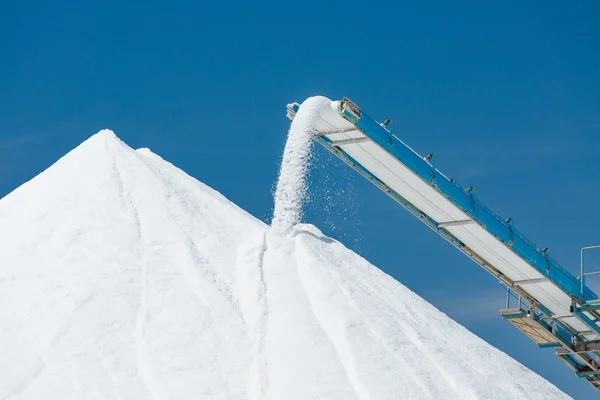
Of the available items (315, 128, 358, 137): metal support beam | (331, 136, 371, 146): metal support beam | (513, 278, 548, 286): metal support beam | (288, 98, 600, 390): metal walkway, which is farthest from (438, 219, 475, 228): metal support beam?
(315, 128, 358, 137): metal support beam

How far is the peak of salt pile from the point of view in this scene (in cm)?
1645

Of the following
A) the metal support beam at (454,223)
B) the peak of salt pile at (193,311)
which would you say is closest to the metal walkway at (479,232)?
the metal support beam at (454,223)

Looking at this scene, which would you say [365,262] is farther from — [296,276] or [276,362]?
[276,362]

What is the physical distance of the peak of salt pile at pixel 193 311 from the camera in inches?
648

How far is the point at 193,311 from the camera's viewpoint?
17750mm

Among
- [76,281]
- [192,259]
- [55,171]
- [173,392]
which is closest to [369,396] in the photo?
[173,392]

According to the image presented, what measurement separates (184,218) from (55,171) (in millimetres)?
3951

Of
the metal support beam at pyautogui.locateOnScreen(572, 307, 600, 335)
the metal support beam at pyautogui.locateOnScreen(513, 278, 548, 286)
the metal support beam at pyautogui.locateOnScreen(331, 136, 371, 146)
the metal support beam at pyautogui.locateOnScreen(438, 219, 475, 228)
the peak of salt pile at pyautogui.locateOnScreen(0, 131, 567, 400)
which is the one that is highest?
the metal support beam at pyautogui.locateOnScreen(331, 136, 371, 146)

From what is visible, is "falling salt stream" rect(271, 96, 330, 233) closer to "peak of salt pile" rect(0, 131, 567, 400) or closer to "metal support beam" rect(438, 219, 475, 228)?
"peak of salt pile" rect(0, 131, 567, 400)

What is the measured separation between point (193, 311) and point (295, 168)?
12.5 feet

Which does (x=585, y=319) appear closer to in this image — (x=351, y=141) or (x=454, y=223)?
(x=454, y=223)

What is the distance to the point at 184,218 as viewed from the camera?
67.5 ft

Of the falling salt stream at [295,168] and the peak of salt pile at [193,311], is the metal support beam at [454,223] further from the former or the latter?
the falling salt stream at [295,168]

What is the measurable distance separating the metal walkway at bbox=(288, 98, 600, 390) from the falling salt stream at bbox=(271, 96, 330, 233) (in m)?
0.24
